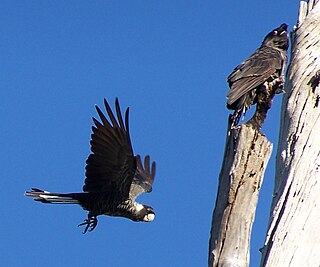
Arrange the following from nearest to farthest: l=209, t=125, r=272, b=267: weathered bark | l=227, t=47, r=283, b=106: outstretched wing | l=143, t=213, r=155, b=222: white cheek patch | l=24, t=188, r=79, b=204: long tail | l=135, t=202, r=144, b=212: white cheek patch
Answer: l=209, t=125, r=272, b=267: weathered bark < l=227, t=47, r=283, b=106: outstretched wing < l=24, t=188, r=79, b=204: long tail < l=135, t=202, r=144, b=212: white cheek patch < l=143, t=213, r=155, b=222: white cheek patch

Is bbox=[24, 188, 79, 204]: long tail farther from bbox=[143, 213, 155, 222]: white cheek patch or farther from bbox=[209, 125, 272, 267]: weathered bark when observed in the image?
bbox=[209, 125, 272, 267]: weathered bark

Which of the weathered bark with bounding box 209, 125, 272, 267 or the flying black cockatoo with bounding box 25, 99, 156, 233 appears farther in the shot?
the flying black cockatoo with bounding box 25, 99, 156, 233

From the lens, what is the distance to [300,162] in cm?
466

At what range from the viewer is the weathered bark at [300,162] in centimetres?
426

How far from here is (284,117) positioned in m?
5.04

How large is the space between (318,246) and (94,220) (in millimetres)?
6326

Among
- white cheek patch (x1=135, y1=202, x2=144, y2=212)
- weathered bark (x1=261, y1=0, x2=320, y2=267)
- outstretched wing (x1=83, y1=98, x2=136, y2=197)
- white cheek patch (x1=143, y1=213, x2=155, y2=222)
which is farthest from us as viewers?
white cheek patch (x1=143, y1=213, x2=155, y2=222)

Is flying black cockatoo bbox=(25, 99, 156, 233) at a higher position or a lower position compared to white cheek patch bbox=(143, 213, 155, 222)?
lower

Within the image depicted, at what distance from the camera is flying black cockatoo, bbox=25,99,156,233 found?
8914mm

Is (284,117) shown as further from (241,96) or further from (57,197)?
(57,197)

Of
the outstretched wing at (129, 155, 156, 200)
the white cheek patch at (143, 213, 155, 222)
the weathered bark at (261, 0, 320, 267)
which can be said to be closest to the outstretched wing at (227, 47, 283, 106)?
the weathered bark at (261, 0, 320, 267)

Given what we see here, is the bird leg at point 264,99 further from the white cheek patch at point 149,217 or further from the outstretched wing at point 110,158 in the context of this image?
the white cheek patch at point 149,217

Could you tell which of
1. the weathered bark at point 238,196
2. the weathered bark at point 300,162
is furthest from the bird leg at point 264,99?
the weathered bark at point 238,196

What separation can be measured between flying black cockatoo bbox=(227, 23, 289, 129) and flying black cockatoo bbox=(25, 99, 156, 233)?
1.65 m
